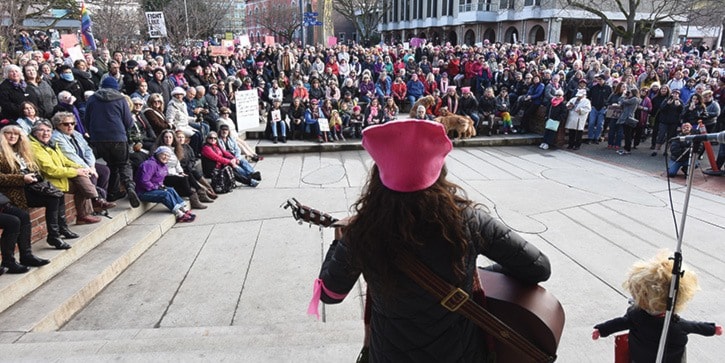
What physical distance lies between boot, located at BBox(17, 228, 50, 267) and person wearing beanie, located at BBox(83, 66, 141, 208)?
1.96 meters

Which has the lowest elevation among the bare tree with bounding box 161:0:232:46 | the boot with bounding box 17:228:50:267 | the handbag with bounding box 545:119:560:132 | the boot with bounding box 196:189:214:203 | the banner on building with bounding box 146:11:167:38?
the boot with bounding box 196:189:214:203

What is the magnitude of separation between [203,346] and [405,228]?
2389 millimetres

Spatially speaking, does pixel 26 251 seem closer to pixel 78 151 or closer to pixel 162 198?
pixel 78 151

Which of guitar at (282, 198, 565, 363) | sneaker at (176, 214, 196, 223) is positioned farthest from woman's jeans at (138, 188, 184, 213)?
guitar at (282, 198, 565, 363)

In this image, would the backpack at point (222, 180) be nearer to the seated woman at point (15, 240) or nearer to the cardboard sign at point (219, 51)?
the seated woman at point (15, 240)

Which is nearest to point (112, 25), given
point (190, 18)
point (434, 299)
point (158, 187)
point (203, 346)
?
point (190, 18)

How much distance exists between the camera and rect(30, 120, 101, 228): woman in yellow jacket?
16.2 ft

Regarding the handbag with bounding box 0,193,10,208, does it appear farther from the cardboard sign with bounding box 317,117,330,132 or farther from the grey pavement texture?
the cardboard sign with bounding box 317,117,330,132

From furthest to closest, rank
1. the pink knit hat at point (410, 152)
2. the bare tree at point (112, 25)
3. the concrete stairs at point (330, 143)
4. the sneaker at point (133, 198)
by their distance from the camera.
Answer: the bare tree at point (112, 25) → the concrete stairs at point (330, 143) → the sneaker at point (133, 198) → the pink knit hat at point (410, 152)

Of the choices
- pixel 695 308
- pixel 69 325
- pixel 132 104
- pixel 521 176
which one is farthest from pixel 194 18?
pixel 695 308

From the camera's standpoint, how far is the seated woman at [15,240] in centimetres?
407

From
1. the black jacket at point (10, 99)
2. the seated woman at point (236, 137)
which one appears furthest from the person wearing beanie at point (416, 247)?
the seated woman at point (236, 137)

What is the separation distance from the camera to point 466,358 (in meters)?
1.60

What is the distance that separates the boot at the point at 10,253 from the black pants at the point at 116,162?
7.45 ft
